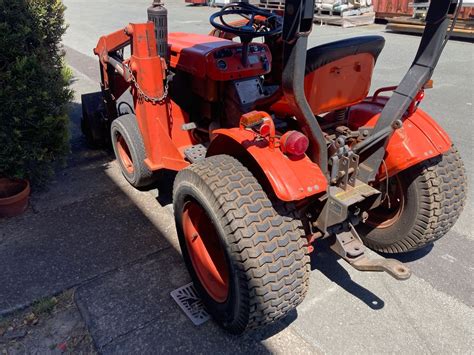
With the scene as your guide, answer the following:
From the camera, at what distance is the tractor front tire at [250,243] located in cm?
185

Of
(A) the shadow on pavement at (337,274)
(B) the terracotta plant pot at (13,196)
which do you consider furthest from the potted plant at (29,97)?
(A) the shadow on pavement at (337,274)

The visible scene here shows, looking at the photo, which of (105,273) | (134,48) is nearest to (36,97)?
(134,48)

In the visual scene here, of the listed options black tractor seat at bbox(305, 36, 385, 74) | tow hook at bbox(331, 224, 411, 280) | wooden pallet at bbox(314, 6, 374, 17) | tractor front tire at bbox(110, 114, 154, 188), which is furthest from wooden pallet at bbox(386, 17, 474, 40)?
tow hook at bbox(331, 224, 411, 280)

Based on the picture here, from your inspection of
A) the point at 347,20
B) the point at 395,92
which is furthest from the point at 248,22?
the point at 347,20

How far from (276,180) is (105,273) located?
1.47m

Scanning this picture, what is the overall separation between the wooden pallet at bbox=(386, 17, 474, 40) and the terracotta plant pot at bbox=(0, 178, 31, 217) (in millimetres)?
10718

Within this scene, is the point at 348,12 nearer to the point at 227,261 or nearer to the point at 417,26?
the point at 417,26

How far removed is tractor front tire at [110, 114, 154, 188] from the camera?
129 inches

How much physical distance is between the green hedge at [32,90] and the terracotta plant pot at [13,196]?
3.1 inches

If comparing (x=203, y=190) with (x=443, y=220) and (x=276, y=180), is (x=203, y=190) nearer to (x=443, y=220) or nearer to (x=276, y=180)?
(x=276, y=180)

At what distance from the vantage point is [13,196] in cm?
322

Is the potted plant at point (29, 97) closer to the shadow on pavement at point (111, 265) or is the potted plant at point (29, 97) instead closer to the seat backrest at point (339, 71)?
the shadow on pavement at point (111, 265)

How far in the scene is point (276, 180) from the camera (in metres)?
1.82

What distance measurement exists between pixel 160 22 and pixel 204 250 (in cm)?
158
